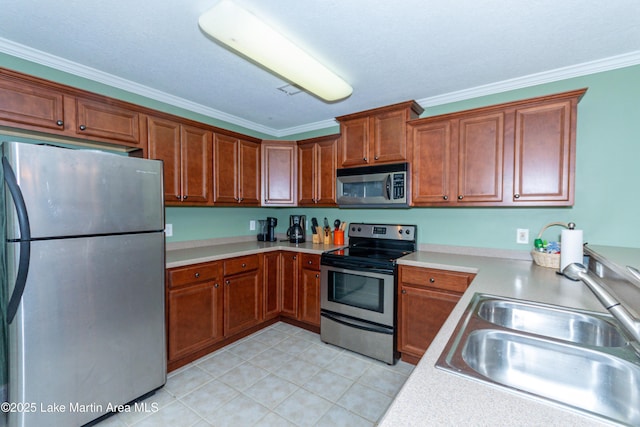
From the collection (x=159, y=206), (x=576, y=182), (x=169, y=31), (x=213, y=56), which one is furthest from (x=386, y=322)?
(x=169, y=31)

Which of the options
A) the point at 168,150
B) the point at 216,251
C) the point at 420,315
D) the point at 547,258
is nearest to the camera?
the point at 547,258

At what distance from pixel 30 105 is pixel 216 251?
1606mm

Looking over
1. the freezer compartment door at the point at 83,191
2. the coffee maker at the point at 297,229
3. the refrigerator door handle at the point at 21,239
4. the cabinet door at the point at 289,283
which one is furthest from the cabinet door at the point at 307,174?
the refrigerator door handle at the point at 21,239

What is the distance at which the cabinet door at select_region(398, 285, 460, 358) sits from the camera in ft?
7.23

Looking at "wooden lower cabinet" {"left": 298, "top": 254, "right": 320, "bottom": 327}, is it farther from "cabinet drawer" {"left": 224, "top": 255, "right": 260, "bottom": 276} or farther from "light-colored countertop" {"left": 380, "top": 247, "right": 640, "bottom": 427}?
"light-colored countertop" {"left": 380, "top": 247, "right": 640, "bottom": 427}

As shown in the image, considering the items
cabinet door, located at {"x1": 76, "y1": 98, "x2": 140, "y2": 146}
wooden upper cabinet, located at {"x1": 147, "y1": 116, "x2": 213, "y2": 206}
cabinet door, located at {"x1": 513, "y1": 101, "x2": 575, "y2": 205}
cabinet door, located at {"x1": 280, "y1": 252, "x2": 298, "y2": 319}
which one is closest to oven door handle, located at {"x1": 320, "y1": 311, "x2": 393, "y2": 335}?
cabinet door, located at {"x1": 280, "y1": 252, "x2": 298, "y2": 319}

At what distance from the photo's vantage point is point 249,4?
145 cm

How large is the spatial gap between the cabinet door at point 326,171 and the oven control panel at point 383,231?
0.39 meters

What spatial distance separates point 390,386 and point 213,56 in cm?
268

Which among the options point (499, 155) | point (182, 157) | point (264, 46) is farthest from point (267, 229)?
point (499, 155)

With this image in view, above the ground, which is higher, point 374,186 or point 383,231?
point 374,186

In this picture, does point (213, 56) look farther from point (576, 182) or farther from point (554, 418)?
point (576, 182)

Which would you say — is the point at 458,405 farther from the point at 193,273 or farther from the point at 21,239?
the point at 193,273

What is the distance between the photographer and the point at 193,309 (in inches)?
92.3
